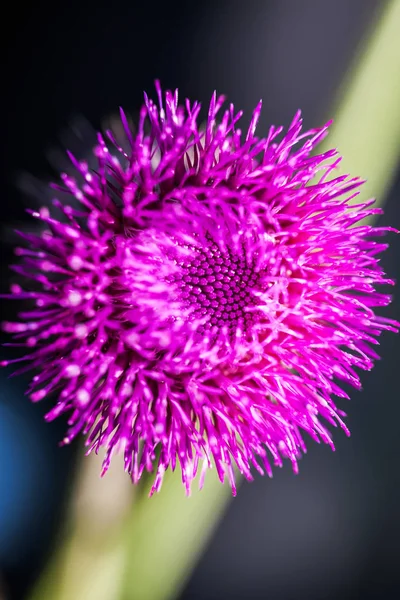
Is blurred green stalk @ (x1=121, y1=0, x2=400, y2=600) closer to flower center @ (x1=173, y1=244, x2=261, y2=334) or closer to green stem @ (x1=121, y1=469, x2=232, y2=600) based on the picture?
green stem @ (x1=121, y1=469, x2=232, y2=600)

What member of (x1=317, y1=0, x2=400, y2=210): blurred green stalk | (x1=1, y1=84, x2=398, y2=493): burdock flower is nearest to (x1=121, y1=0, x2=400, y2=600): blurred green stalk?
(x1=317, y1=0, x2=400, y2=210): blurred green stalk

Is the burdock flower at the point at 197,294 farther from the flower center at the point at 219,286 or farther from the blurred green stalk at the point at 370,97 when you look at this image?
the blurred green stalk at the point at 370,97

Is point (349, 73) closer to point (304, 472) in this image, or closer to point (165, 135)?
point (165, 135)

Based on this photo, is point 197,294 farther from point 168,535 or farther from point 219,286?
point 168,535

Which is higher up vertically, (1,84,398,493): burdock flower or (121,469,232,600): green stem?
(1,84,398,493): burdock flower

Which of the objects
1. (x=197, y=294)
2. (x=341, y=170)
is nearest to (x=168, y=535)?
(x=197, y=294)

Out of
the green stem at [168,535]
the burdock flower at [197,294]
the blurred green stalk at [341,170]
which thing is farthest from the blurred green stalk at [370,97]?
the green stem at [168,535]
